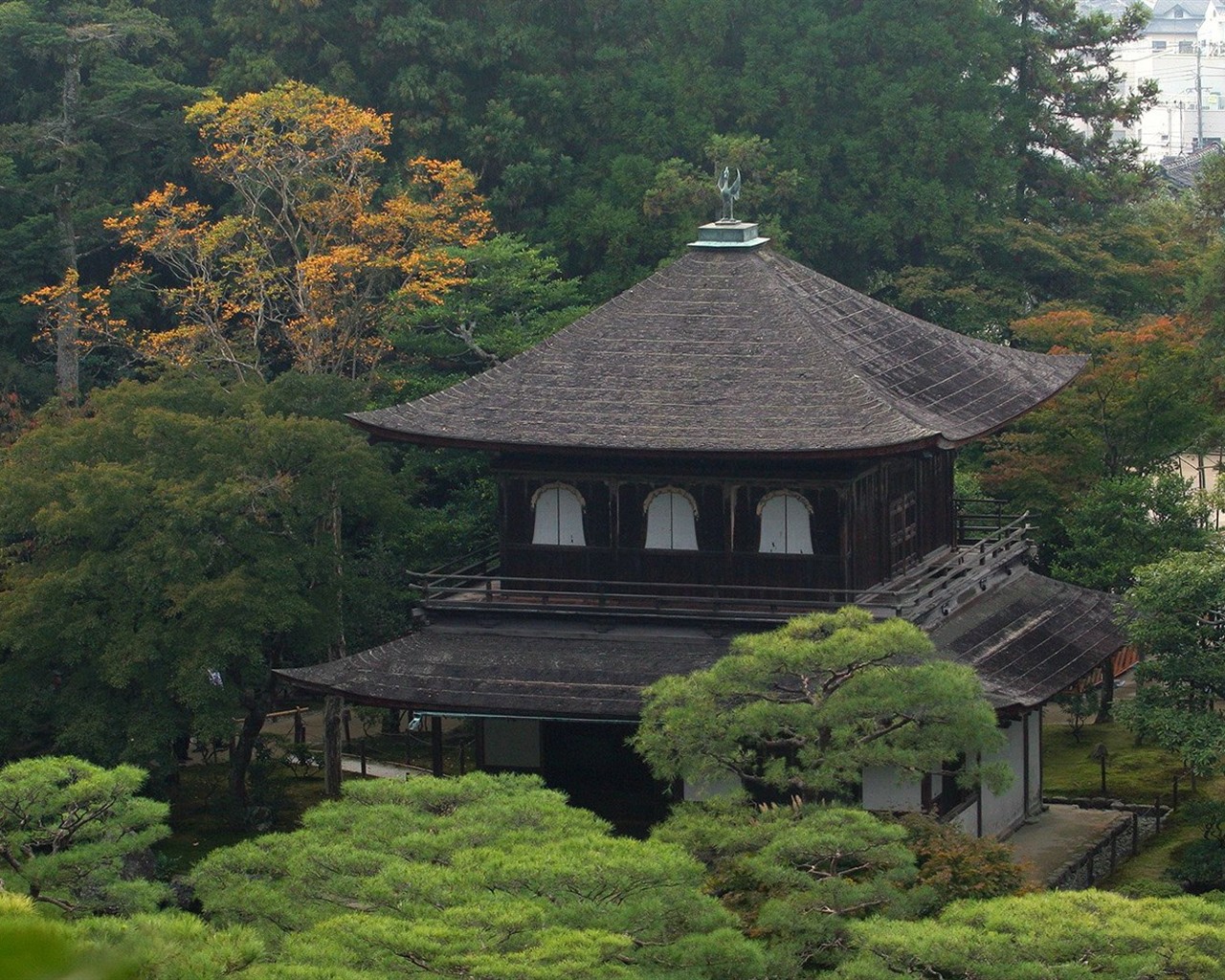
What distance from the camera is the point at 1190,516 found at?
34812mm

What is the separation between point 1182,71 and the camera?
123812 millimetres

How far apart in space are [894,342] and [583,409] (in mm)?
5644

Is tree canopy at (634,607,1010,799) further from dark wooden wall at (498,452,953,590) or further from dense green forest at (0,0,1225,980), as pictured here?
dark wooden wall at (498,452,953,590)

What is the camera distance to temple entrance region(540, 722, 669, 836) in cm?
2702

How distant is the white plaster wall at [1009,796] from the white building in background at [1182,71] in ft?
295

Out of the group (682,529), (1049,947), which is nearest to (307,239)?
(682,529)

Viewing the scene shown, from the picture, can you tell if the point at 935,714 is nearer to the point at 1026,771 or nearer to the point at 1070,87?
the point at 1026,771

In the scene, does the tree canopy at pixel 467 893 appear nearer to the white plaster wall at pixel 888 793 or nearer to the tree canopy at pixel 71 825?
the tree canopy at pixel 71 825

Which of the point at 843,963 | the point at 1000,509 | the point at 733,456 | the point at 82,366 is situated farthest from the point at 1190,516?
the point at 82,366

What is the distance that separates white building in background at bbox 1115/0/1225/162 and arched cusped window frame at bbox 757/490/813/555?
9209 centimetres

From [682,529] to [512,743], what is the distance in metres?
3.92

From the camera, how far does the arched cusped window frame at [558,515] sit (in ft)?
94.0

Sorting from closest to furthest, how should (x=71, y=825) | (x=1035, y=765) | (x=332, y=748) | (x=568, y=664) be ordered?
(x=71, y=825) < (x=568, y=664) < (x=1035, y=765) < (x=332, y=748)

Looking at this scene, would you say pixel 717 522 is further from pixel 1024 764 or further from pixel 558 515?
pixel 1024 764
